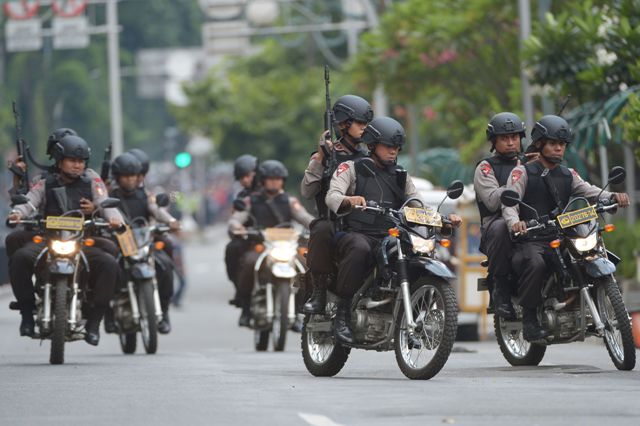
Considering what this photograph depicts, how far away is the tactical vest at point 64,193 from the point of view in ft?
54.6

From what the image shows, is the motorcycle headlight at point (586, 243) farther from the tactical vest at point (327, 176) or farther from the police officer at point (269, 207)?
the police officer at point (269, 207)

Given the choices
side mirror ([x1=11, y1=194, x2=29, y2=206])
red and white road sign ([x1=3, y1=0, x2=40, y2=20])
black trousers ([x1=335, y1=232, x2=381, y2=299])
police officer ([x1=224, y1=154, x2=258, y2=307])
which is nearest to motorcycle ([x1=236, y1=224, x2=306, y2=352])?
police officer ([x1=224, y1=154, x2=258, y2=307])

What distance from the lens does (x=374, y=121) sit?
44.7 ft

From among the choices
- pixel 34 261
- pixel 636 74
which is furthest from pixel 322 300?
pixel 636 74

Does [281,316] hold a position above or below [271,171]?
below

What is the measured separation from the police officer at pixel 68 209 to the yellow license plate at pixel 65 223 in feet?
1.76

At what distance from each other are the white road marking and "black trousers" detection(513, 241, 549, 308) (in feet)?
12.9

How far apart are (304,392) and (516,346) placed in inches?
128

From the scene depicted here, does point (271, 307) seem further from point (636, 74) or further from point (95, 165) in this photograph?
point (95, 165)

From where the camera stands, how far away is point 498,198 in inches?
572

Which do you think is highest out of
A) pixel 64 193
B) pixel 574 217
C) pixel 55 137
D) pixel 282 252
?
pixel 55 137

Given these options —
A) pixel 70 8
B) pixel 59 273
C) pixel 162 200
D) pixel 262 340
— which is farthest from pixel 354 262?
pixel 70 8

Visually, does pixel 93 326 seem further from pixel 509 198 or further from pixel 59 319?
pixel 509 198

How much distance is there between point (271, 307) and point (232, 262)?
52.7 inches
